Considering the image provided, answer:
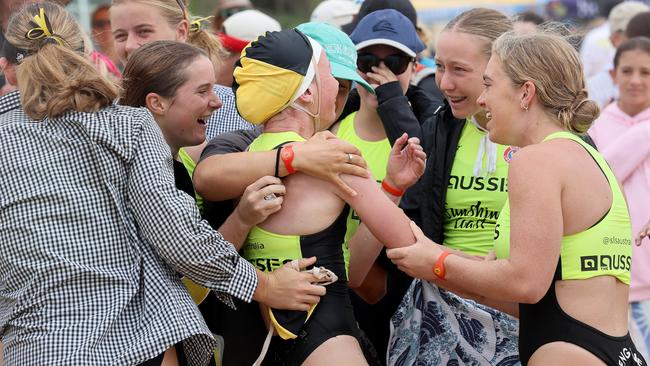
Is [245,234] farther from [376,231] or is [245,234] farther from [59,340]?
[59,340]

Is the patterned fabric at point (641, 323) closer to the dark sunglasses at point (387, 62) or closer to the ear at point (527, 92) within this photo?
the dark sunglasses at point (387, 62)

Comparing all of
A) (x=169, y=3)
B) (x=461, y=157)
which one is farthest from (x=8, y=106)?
(x=461, y=157)

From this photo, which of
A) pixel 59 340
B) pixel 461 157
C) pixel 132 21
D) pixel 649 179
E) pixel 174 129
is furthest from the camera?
pixel 649 179

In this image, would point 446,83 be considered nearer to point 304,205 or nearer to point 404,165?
point 404,165

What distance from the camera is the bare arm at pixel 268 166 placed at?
10.4 ft

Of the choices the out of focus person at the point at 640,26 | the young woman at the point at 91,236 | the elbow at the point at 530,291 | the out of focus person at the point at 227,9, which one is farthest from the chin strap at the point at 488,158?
the out of focus person at the point at 227,9

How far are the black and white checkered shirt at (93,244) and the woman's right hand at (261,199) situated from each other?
0.18 meters

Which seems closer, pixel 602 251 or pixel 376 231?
pixel 602 251

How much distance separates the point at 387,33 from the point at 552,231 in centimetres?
160

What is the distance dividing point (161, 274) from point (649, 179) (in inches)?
140

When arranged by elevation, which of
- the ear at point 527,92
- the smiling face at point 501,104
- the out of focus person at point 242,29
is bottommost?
the out of focus person at point 242,29

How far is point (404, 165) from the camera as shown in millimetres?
3551

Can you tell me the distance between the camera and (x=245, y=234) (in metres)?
3.28

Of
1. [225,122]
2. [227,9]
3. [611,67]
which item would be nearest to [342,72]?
[225,122]
